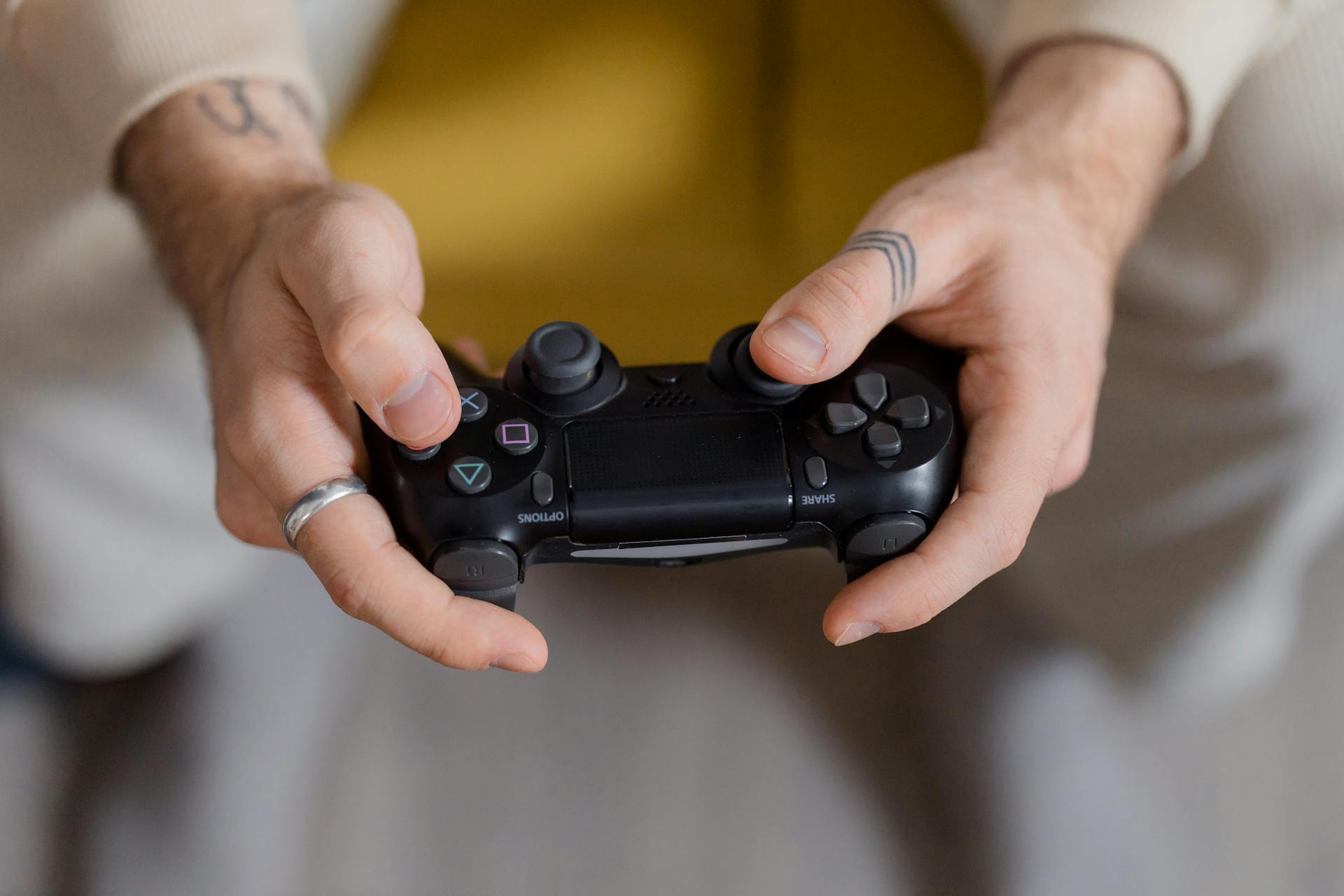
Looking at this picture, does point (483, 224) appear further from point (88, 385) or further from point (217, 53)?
point (88, 385)

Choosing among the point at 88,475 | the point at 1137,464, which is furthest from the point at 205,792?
the point at 1137,464

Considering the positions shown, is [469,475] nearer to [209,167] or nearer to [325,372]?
[325,372]

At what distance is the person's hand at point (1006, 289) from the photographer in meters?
0.46

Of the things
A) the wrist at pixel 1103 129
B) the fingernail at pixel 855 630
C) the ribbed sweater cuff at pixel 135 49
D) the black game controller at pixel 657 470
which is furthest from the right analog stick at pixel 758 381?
Answer: the ribbed sweater cuff at pixel 135 49

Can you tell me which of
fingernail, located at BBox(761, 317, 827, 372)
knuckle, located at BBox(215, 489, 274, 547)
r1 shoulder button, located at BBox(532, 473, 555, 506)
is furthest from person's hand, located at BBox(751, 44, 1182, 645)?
knuckle, located at BBox(215, 489, 274, 547)

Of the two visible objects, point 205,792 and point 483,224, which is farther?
point 205,792

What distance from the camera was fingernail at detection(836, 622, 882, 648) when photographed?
46cm

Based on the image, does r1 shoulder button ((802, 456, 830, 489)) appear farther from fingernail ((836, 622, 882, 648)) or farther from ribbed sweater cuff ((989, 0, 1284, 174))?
ribbed sweater cuff ((989, 0, 1284, 174))

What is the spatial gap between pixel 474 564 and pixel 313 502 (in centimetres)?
7

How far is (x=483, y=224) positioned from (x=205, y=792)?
0.51m

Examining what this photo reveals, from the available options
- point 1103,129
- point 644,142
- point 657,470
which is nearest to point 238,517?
point 657,470

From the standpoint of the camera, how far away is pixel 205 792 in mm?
859

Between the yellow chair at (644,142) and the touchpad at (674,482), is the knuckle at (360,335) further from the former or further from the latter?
the yellow chair at (644,142)

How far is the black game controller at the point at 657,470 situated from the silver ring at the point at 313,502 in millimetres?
16
